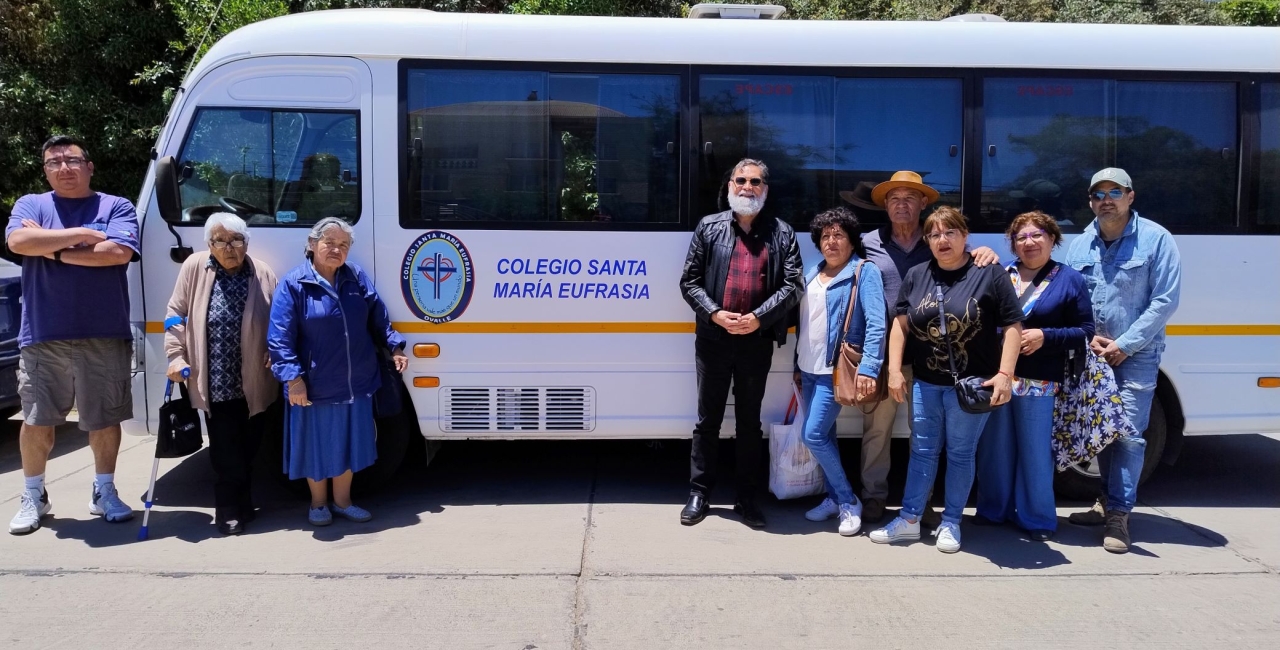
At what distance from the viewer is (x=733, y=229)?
493 centimetres

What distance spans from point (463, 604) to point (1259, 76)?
17.9 feet

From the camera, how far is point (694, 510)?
204 inches

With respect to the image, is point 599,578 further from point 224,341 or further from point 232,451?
point 224,341

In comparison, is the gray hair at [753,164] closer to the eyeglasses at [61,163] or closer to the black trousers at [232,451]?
the black trousers at [232,451]

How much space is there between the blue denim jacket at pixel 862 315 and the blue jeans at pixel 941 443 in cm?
30

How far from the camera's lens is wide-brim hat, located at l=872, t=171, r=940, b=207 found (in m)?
4.94

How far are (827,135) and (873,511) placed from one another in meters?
2.23

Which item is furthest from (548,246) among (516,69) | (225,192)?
(225,192)

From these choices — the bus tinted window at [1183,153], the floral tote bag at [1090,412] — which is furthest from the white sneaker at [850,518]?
the bus tinted window at [1183,153]

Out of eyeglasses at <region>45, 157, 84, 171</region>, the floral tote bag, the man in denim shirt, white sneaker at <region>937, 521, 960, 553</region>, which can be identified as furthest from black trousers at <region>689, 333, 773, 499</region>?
eyeglasses at <region>45, 157, 84, 171</region>

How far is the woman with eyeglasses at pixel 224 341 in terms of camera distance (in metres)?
4.80

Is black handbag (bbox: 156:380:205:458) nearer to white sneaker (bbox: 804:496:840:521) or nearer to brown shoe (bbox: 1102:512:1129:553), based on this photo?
white sneaker (bbox: 804:496:840:521)

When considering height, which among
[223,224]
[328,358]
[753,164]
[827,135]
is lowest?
[328,358]

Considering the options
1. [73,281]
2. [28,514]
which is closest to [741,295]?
[73,281]
